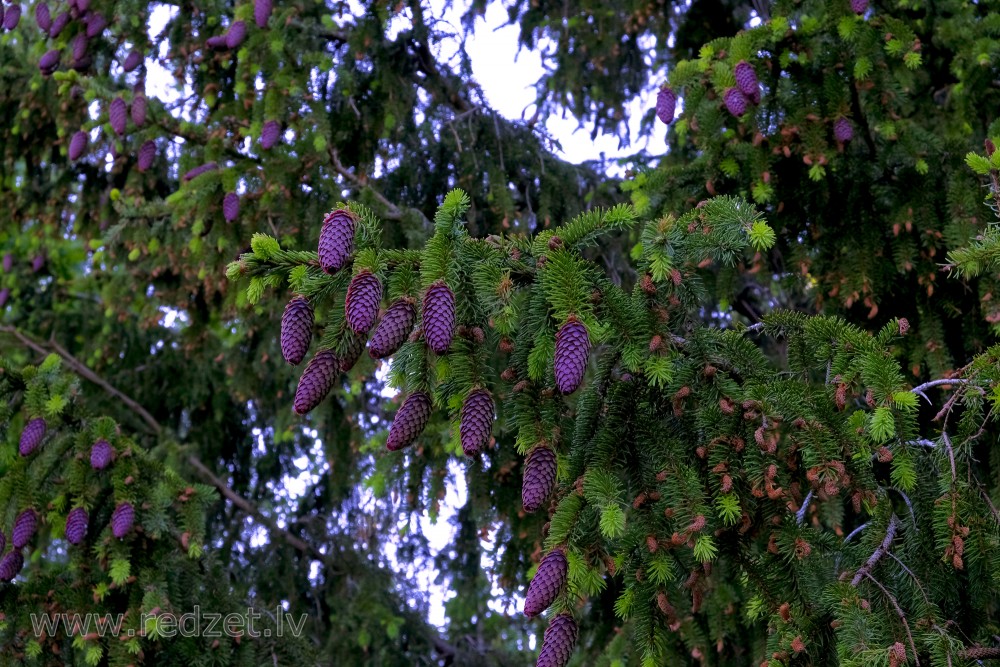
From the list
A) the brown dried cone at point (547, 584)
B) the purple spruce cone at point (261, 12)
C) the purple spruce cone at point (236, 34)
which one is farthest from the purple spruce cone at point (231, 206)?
the brown dried cone at point (547, 584)

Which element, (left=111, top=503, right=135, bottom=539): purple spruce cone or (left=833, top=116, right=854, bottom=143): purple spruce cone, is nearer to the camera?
(left=111, top=503, right=135, bottom=539): purple spruce cone

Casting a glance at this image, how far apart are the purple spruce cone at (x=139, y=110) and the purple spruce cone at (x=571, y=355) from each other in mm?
3409

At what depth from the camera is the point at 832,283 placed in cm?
398

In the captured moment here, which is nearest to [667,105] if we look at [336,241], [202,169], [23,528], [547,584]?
[336,241]

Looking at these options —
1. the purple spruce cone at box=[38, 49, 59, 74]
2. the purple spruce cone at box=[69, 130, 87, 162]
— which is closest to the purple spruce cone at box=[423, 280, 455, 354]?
the purple spruce cone at box=[69, 130, 87, 162]

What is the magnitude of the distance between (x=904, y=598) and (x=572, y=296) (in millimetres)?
1110

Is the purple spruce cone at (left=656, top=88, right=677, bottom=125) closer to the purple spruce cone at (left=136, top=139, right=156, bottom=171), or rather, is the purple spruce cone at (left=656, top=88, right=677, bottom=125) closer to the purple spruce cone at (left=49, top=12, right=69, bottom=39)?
the purple spruce cone at (left=136, top=139, right=156, bottom=171)

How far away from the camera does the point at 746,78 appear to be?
3.49 m

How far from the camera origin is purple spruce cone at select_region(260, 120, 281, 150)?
463 cm

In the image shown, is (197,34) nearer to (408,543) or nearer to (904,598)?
(408,543)

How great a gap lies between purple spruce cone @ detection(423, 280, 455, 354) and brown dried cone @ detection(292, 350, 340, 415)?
311 millimetres

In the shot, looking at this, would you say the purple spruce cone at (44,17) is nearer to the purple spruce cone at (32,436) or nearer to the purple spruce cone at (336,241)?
the purple spruce cone at (32,436)

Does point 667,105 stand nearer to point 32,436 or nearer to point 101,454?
point 101,454

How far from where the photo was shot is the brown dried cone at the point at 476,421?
7.16 feet
